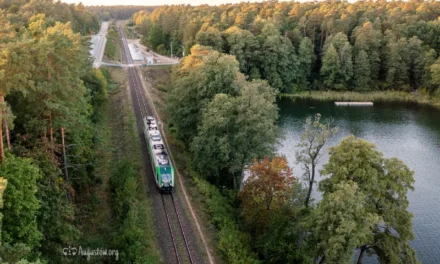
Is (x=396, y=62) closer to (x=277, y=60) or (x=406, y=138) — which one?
(x=277, y=60)

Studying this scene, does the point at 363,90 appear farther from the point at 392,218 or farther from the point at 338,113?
the point at 392,218

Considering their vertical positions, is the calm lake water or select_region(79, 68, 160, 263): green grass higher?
select_region(79, 68, 160, 263): green grass

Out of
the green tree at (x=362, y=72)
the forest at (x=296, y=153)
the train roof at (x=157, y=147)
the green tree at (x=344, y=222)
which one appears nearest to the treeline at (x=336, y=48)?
the green tree at (x=362, y=72)

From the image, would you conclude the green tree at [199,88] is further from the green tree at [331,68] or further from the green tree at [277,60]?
the green tree at [331,68]

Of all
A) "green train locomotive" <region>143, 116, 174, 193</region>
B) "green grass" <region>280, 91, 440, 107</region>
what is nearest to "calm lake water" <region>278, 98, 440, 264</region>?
"green grass" <region>280, 91, 440, 107</region>

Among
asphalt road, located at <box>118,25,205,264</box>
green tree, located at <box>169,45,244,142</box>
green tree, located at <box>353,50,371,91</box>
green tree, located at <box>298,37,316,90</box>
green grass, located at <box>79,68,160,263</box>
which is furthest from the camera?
green tree, located at <box>298,37,316,90</box>

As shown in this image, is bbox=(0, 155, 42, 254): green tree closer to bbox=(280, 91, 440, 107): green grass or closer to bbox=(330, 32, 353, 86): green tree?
bbox=(280, 91, 440, 107): green grass

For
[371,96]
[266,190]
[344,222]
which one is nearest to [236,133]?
[266,190]
